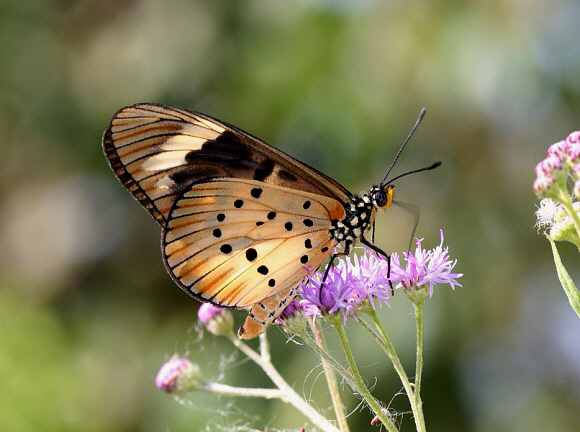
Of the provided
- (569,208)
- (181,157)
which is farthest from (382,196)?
(569,208)

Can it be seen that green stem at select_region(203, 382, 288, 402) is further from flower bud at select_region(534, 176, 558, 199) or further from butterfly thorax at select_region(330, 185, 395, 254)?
flower bud at select_region(534, 176, 558, 199)

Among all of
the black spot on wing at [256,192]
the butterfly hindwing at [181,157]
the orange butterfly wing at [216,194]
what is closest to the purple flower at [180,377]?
the orange butterfly wing at [216,194]

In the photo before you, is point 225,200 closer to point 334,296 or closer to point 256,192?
point 256,192

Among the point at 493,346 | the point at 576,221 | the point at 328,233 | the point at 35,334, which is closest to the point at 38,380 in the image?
the point at 35,334

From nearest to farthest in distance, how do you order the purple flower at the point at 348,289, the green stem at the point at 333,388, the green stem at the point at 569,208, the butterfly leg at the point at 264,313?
the green stem at the point at 569,208, the green stem at the point at 333,388, the purple flower at the point at 348,289, the butterfly leg at the point at 264,313

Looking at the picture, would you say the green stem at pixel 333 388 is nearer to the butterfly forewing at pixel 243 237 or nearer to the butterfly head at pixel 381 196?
the butterfly forewing at pixel 243 237

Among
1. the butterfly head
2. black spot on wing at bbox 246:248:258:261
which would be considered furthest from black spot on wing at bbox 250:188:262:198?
the butterfly head

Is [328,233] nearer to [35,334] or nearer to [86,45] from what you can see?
[35,334]
